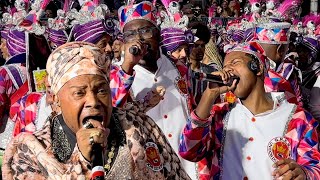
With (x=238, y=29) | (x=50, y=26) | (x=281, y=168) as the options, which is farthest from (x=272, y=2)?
(x=281, y=168)

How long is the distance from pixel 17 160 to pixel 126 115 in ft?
1.73

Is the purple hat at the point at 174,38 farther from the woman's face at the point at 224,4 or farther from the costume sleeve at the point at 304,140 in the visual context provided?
the woman's face at the point at 224,4

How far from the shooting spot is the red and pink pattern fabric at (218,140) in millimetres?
3559

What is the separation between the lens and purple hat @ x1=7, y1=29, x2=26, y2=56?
5.63 meters

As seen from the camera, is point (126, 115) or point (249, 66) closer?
point (126, 115)

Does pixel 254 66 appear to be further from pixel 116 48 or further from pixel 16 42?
pixel 16 42

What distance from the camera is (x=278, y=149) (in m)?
3.74

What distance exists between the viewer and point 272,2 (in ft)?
26.1

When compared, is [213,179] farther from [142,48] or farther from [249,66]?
[142,48]

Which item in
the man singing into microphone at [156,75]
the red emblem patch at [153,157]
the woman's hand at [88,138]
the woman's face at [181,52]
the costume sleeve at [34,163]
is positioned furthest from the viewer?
the woman's face at [181,52]

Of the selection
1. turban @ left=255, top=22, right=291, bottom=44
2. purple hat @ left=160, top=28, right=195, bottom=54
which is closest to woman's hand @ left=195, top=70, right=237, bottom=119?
turban @ left=255, top=22, right=291, bottom=44

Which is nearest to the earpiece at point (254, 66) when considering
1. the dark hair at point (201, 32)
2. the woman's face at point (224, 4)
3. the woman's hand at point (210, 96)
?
the woman's hand at point (210, 96)

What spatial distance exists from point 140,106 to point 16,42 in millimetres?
2047

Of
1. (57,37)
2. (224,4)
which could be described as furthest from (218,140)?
(224,4)
